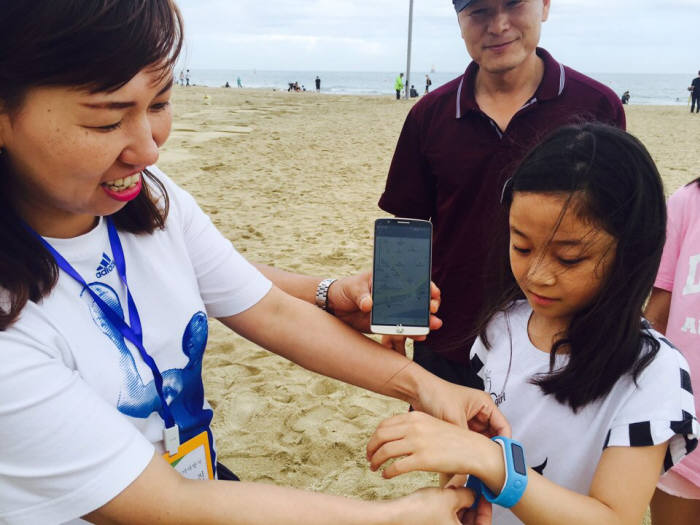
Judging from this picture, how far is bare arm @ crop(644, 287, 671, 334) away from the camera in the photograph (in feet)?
6.34

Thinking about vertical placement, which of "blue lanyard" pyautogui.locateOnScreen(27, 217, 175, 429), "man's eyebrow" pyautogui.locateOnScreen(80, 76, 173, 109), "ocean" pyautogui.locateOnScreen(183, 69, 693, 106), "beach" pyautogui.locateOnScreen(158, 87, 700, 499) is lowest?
"beach" pyautogui.locateOnScreen(158, 87, 700, 499)

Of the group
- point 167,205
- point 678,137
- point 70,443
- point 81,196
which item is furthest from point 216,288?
point 678,137

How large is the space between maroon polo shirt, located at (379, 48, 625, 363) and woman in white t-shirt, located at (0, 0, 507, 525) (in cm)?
86

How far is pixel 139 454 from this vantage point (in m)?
1.12

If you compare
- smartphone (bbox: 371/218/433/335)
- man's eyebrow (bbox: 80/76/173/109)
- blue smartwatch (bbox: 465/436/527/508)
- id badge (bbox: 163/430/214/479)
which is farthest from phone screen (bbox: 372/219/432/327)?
man's eyebrow (bbox: 80/76/173/109)

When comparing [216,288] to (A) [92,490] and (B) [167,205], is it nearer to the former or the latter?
(B) [167,205]

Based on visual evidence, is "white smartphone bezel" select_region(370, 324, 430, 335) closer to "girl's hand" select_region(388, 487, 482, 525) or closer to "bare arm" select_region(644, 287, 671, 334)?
"girl's hand" select_region(388, 487, 482, 525)

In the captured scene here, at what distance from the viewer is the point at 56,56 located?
1016 millimetres

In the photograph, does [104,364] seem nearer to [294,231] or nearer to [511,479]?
[511,479]

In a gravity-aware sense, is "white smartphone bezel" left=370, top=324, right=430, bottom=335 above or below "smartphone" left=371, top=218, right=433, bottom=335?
below

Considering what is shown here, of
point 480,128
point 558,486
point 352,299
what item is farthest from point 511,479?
point 480,128

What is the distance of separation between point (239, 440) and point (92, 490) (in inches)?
89.4

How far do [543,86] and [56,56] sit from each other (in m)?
1.89

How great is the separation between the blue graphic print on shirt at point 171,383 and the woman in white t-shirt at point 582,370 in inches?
18.6
